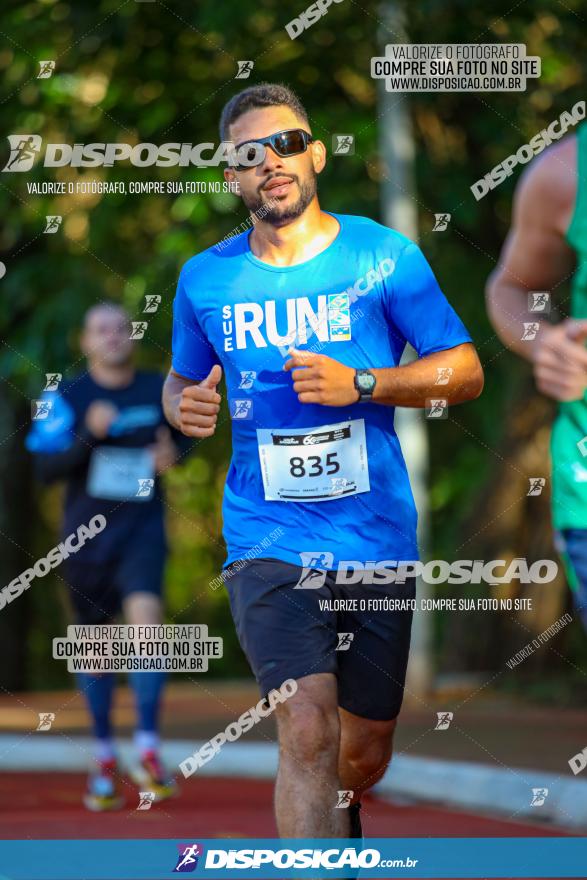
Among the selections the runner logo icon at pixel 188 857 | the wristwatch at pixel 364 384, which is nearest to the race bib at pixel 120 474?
the runner logo icon at pixel 188 857

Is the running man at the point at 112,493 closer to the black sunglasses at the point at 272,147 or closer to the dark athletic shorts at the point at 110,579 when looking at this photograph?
the dark athletic shorts at the point at 110,579

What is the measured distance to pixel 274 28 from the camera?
39.9 ft

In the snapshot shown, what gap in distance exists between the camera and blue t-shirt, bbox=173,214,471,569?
15.4 feet

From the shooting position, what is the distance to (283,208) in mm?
4801

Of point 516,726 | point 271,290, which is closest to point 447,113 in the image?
point 516,726

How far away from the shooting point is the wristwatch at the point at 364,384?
14.8 ft

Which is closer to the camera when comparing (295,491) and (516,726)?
(295,491)

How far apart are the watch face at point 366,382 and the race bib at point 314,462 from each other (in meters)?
0.22

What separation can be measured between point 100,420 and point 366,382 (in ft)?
10.9

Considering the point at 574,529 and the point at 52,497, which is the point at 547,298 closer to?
the point at 574,529

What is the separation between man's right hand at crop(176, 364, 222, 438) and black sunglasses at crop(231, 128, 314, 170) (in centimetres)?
59

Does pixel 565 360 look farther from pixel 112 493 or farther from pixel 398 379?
pixel 112 493

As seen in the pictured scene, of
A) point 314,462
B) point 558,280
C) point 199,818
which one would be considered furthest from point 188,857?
point 199,818

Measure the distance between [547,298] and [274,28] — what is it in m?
8.23
